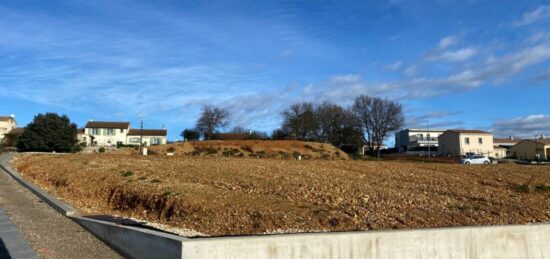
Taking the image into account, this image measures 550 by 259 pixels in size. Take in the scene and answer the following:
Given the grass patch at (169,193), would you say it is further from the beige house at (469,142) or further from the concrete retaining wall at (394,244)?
the beige house at (469,142)

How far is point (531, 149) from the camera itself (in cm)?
10000

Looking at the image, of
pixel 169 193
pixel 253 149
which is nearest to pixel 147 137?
pixel 253 149

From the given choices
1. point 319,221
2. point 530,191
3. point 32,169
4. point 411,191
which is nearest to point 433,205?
point 411,191

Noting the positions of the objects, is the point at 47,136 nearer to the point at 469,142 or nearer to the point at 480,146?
the point at 469,142

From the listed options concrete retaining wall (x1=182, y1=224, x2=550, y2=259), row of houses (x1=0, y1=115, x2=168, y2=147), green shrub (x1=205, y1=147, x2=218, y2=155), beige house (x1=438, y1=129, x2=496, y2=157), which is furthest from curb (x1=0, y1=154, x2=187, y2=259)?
row of houses (x1=0, y1=115, x2=168, y2=147)

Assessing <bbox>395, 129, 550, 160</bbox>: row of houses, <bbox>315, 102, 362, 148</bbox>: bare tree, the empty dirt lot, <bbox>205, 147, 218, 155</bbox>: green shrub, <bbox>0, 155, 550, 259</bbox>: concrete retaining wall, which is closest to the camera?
<bbox>0, 155, 550, 259</bbox>: concrete retaining wall

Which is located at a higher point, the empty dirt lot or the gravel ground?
the empty dirt lot

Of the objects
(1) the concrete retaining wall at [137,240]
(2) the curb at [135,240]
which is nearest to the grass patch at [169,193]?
(2) the curb at [135,240]

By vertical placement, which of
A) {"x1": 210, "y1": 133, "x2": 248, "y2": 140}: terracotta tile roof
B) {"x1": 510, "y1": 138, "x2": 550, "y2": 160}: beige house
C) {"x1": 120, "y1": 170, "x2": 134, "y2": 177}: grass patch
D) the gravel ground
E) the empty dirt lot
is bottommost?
the gravel ground

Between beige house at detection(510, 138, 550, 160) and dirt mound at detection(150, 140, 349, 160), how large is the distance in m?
59.3

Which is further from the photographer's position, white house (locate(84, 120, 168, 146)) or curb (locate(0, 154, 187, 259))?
white house (locate(84, 120, 168, 146))

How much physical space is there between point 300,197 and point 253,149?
32.6 meters

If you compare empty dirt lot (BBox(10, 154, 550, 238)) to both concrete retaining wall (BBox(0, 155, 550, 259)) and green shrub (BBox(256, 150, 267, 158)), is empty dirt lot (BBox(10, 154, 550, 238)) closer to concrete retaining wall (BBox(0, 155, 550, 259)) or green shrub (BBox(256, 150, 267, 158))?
concrete retaining wall (BBox(0, 155, 550, 259))

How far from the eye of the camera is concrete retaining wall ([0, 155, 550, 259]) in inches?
262
